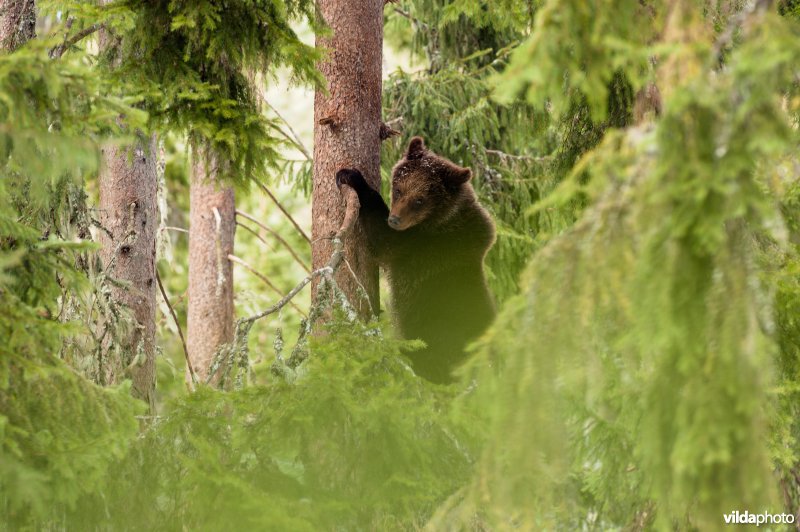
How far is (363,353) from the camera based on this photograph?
3756 mm

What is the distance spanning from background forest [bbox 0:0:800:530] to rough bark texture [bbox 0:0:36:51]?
0.05 feet

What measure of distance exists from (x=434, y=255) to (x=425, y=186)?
1.51 ft

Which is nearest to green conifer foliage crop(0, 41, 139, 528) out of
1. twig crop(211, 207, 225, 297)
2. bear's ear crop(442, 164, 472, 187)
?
bear's ear crop(442, 164, 472, 187)

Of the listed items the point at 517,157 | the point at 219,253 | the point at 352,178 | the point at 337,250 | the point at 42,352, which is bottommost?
the point at 42,352

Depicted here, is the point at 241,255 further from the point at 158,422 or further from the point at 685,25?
the point at 685,25

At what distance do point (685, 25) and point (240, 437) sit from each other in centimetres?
244

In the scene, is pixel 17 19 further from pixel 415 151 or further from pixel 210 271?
pixel 210 271

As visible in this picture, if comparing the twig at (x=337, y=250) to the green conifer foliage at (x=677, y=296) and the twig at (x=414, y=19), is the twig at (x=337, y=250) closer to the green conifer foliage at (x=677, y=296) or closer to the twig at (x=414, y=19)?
the green conifer foliage at (x=677, y=296)

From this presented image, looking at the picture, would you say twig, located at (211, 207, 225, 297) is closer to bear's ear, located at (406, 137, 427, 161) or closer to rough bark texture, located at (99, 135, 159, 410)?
rough bark texture, located at (99, 135, 159, 410)

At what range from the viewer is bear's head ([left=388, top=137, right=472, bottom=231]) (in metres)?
5.33

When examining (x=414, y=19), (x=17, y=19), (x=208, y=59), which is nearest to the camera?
(x=208, y=59)

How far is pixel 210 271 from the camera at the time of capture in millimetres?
8938

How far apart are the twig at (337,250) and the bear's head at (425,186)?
0.45 metres

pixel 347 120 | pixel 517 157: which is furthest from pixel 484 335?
pixel 517 157
